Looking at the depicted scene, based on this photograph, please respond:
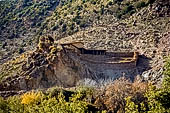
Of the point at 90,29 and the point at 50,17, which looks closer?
the point at 90,29

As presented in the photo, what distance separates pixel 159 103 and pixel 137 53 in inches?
1312

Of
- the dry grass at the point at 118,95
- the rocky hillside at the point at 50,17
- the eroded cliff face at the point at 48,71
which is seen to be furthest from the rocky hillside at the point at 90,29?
the dry grass at the point at 118,95

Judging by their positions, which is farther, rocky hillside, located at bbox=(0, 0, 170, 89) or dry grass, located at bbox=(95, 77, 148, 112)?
rocky hillside, located at bbox=(0, 0, 170, 89)

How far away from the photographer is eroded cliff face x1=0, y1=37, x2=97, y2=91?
4369cm

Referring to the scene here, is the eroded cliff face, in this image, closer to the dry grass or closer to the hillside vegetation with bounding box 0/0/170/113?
the hillside vegetation with bounding box 0/0/170/113

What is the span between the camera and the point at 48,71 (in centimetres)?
4491

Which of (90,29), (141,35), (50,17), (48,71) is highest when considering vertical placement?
(50,17)

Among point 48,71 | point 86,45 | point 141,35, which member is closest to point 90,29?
point 86,45

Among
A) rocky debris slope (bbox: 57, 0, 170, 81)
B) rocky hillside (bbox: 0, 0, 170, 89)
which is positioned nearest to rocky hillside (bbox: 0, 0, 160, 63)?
rocky hillside (bbox: 0, 0, 170, 89)

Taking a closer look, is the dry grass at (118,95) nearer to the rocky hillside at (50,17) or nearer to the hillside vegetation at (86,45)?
the hillside vegetation at (86,45)

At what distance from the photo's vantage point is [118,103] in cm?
3712

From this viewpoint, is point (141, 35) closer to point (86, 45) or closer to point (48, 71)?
point (86, 45)

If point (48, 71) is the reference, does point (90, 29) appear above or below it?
above

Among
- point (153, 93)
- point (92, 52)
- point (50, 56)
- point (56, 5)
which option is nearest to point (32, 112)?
point (153, 93)
